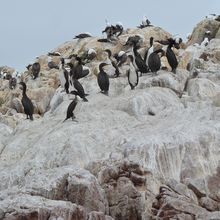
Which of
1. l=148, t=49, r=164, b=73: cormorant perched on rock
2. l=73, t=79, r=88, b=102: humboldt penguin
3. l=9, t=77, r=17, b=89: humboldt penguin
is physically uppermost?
l=148, t=49, r=164, b=73: cormorant perched on rock

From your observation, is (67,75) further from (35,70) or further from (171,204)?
(171,204)

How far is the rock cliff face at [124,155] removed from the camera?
42.3ft

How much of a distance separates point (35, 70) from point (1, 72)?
9.64 metres

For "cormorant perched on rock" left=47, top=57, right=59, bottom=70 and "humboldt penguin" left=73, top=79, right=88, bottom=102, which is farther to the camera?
"cormorant perched on rock" left=47, top=57, right=59, bottom=70

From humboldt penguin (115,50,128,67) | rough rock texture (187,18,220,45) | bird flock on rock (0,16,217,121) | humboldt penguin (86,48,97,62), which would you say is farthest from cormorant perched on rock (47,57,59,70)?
rough rock texture (187,18,220,45)

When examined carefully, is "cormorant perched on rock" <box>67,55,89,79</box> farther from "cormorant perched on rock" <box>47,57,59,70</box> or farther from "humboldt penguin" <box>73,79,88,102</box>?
"cormorant perched on rock" <box>47,57,59,70</box>

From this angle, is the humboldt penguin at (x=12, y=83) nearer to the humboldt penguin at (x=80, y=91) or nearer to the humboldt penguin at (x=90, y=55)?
the humboldt penguin at (x=90, y=55)

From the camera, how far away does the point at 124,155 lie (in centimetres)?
1606

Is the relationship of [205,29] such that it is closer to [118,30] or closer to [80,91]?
[118,30]

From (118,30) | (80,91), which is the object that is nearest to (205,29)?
(118,30)

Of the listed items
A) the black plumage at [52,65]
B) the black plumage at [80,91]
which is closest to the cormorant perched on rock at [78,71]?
the black plumage at [80,91]

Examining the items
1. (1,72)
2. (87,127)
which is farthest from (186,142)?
(1,72)

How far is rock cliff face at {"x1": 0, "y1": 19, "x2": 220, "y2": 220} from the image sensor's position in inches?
508

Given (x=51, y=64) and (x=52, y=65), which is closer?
(x=52, y=65)
